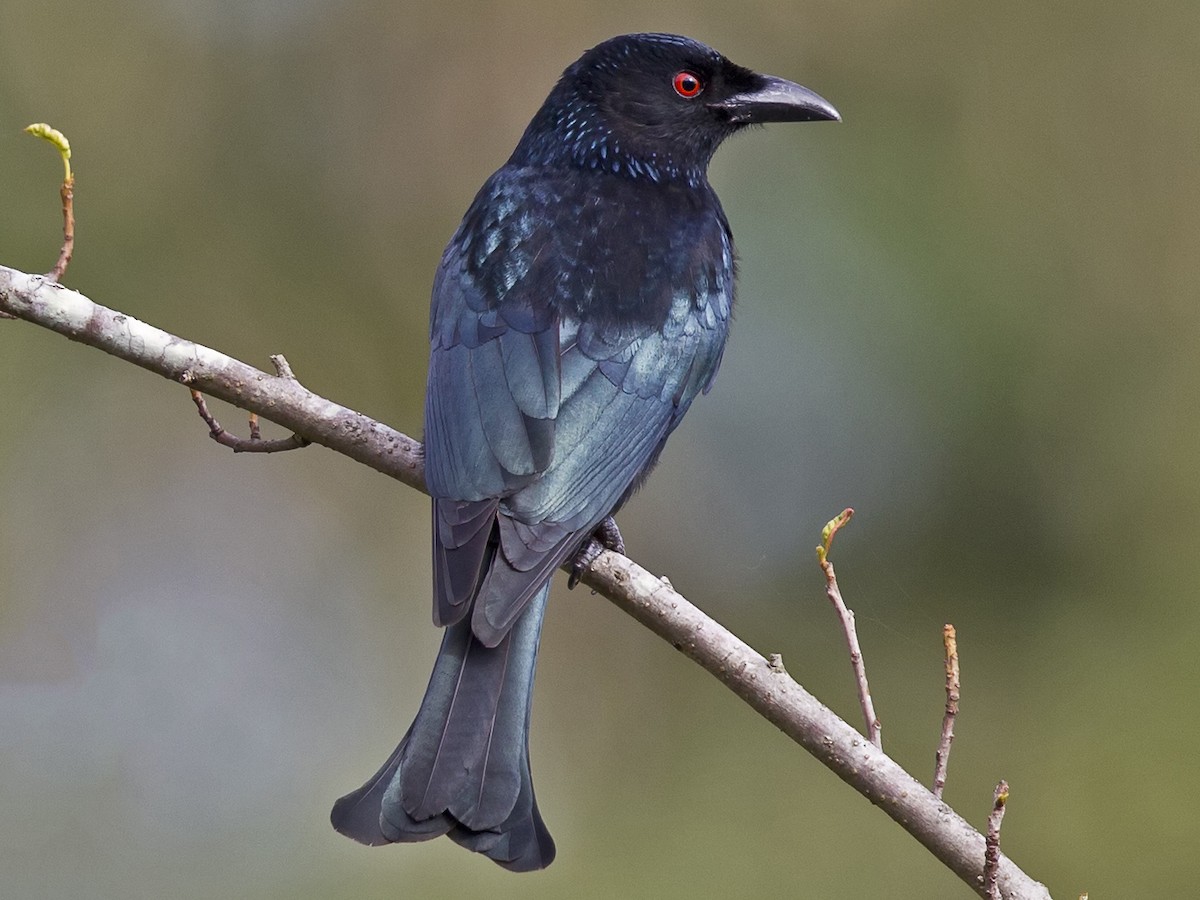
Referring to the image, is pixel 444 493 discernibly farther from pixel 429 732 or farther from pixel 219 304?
pixel 219 304

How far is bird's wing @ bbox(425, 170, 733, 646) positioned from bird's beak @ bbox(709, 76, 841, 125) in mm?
461

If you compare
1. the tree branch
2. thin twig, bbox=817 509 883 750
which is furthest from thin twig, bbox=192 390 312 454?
thin twig, bbox=817 509 883 750

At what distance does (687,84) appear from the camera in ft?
13.5

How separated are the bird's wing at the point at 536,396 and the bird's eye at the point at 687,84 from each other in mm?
505

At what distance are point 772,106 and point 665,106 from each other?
29cm

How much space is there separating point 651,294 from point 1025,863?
2.84 meters

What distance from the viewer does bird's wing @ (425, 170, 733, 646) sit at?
2.98 meters

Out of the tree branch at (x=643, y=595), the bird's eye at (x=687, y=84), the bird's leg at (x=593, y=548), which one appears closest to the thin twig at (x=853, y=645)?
the tree branch at (x=643, y=595)

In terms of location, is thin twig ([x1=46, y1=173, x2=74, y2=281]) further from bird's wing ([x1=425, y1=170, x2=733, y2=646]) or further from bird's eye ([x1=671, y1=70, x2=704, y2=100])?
bird's eye ([x1=671, y1=70, x2=704, y2=100])

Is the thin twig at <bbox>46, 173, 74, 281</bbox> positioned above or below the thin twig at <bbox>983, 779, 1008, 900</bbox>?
above

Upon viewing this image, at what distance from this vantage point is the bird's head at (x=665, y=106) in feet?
13.3

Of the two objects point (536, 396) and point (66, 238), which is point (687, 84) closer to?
point (536, 396)

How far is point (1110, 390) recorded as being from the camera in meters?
6.19

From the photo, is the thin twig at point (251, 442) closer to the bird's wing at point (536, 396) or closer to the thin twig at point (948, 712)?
the bird's wing at point (536, 396)
